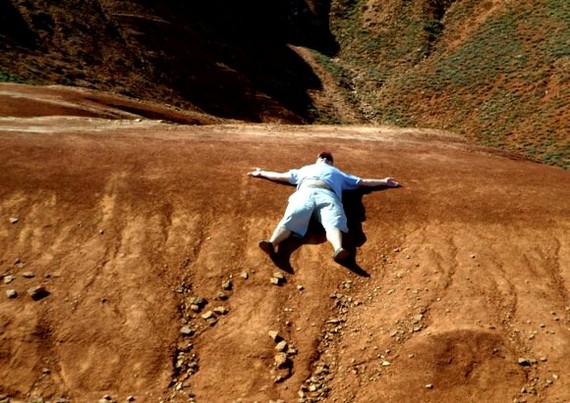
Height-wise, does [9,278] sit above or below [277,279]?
below

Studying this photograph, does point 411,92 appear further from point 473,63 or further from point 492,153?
point 492,153

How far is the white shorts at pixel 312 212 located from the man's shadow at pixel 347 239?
189mm

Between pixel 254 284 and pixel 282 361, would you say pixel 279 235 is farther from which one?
pixel 282 361

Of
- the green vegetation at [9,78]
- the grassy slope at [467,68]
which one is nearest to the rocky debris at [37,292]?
the green vegetation at [9,78]

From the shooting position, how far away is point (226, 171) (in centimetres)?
1077

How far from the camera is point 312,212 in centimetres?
882

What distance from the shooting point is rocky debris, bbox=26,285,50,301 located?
7295 millimetres

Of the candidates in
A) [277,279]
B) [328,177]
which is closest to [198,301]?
[277,279]

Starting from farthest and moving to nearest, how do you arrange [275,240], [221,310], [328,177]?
1. [328,177]
2. [275,240]
3. [221,310]

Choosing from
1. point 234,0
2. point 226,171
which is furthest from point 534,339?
point 234,0

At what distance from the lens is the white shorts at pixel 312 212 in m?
8.56

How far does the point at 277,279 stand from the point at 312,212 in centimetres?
146

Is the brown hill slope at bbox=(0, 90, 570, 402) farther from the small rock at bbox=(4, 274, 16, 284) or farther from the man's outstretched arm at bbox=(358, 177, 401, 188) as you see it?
the man's outstretched arm at bbox=(358, 177, 401, 188)

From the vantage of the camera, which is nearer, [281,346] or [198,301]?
[281,346]
